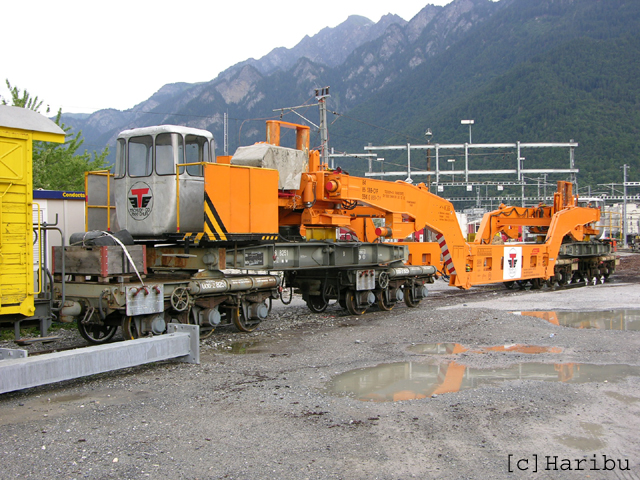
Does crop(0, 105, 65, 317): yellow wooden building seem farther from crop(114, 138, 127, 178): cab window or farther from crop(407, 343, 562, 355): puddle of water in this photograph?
crop(407, 343, 562, 355): puddle of water

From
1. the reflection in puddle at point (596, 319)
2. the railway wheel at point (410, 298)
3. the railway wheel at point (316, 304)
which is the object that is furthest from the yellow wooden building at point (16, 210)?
the reflection in puddle at point (596, 319)

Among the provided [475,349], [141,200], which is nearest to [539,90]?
[475,349]

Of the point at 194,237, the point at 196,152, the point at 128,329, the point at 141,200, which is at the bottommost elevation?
the point at 128,329

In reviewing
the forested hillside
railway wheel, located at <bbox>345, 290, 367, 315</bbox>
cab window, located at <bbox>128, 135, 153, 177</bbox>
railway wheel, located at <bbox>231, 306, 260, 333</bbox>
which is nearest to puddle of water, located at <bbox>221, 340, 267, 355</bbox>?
railway wheel, located at <bbox>231, 306, 260, 333</bbox>

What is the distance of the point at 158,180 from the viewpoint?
33.2 feet

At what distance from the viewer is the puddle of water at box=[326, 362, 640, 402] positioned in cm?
704

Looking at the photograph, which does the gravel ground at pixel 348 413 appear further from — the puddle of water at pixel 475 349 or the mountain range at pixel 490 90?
the mountain range at pixel 490 90

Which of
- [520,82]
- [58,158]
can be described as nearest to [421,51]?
[520,82]

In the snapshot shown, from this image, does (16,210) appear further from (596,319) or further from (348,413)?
(596,319)

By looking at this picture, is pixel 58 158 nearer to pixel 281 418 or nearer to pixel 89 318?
pixel 89 318

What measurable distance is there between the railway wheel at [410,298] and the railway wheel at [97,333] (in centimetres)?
782

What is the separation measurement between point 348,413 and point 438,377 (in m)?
2.02

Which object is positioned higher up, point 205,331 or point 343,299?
point 343,299

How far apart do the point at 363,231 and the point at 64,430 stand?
9953 millimetres
